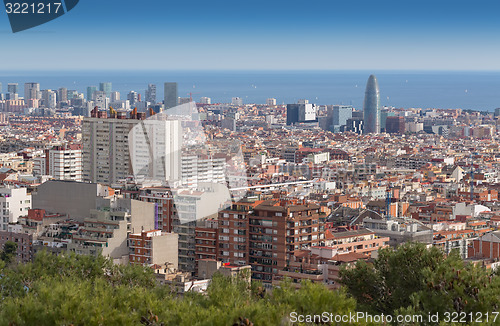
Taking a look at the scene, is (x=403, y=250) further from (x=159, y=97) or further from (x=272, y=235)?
(x=159, y=97)

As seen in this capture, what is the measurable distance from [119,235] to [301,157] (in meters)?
21.3

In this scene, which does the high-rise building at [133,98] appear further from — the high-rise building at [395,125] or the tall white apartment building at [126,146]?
the tall white apartment building at [126,146]

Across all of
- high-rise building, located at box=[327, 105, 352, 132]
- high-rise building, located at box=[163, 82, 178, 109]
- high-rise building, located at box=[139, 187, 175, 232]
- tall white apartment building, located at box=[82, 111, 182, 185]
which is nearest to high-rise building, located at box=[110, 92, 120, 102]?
high-rise building, located at box=[327, 105, 352, 132]

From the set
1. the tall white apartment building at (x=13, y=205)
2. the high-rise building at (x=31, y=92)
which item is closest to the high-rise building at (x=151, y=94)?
the high-rise building at (x=31, y=92)

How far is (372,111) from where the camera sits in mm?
55125

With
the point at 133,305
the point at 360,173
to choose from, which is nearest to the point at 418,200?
the point at 360,173

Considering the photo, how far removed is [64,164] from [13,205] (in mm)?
7709

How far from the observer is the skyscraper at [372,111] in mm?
53750

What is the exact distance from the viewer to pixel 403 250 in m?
7.23

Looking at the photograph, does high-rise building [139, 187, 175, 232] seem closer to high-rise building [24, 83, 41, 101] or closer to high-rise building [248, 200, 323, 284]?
high-rise building [248, 200, 323, 284]

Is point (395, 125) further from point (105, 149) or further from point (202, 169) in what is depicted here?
point (202, 169)

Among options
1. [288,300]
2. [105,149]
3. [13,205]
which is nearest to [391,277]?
[288,300]

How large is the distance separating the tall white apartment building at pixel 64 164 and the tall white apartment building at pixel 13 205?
23.3 ft

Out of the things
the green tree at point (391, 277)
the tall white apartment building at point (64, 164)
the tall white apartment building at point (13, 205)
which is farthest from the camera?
the tall white apartment building at point (64, 164)
